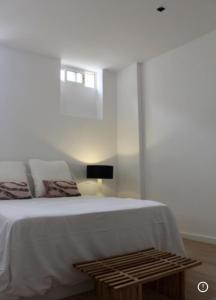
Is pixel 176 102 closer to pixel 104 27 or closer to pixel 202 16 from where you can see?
pixel 202 16

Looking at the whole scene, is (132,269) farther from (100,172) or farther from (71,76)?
(71,76)

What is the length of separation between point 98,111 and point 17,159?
1772 mm

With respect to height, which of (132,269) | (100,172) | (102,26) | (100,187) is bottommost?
(132,269)

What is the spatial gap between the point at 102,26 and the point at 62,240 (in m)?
2.75

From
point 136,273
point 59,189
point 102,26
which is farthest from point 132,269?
point 102,26

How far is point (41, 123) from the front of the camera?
4.36 metres

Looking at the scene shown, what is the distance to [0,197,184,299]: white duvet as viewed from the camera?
1.82m

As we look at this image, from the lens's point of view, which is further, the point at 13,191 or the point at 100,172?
the point at 100,172

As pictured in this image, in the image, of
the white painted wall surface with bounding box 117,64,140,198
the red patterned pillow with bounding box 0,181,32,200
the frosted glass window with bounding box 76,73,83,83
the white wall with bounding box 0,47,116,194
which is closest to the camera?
the red patterned pillow with bounding box 0,181,32,200

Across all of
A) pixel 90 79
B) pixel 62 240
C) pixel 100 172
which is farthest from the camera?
pixel 90 79

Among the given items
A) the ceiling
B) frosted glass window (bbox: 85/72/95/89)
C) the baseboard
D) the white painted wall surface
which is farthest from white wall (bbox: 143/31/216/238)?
frosted glass window (bbox: 85/72/95/89)

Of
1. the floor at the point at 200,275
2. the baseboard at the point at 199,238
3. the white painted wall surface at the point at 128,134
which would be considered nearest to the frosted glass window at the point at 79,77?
the white painted wall surface at the point at 128,134

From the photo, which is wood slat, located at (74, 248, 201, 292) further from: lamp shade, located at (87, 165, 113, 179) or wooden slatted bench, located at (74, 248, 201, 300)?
lamp shade, located at (87, 165, 113, 179)

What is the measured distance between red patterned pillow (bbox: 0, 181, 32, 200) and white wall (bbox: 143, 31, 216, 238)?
2.07 m
